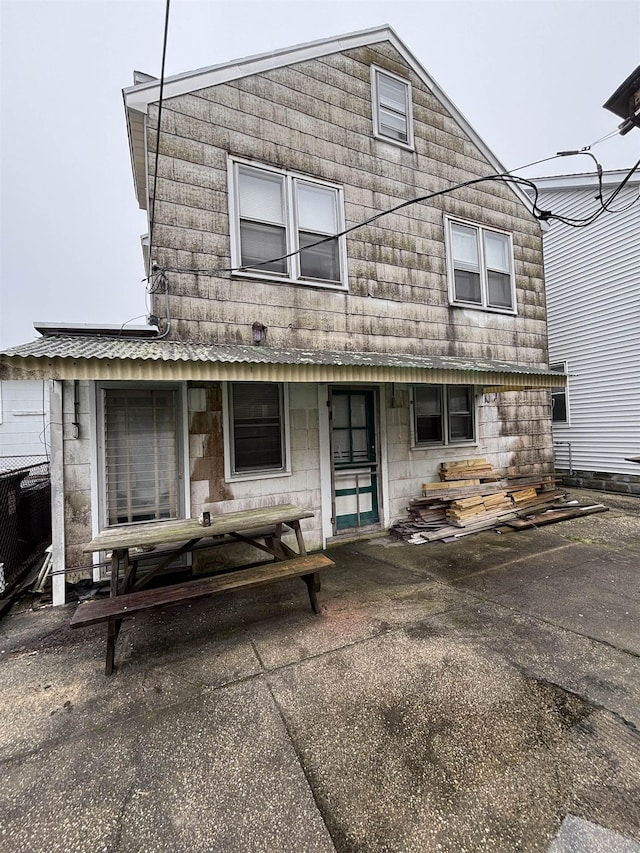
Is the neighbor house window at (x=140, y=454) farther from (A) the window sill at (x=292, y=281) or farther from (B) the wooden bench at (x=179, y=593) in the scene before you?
(A) the window sill at (x=292, y=281)

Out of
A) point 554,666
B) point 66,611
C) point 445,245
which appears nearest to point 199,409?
point 66,611

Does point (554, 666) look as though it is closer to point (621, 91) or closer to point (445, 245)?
point (445, 245)

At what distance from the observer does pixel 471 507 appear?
6.39m

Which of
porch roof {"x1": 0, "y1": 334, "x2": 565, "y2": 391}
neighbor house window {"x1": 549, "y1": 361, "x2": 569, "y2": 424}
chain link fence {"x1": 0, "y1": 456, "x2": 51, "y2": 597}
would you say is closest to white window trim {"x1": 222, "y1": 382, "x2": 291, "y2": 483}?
porch roof {"x1": 0, "y1": 334, "x2": 565, "y2": 391}

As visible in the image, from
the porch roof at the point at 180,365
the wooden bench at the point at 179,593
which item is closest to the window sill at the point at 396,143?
the porch roof at the point at 180,365

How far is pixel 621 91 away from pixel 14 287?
26.4 m

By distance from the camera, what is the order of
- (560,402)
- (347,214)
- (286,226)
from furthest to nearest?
(560,402) < (347,214) < (286,226)

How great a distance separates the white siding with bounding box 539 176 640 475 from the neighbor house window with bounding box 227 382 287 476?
333 inches

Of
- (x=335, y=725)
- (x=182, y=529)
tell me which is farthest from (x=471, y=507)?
(x=335, y=725)

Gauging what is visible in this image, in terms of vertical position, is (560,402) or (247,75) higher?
(247,75)

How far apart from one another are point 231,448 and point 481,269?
230 inches

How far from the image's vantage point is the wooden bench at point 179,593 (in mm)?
2846

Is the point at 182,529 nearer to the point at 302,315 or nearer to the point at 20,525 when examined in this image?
the point at 20,525

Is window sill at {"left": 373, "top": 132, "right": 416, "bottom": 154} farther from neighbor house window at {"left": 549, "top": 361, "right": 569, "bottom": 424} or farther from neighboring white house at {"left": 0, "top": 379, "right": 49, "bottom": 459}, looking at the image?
neighboring white house at {"left": 0, "top": 379, "right": 49, "bottom": 459}
